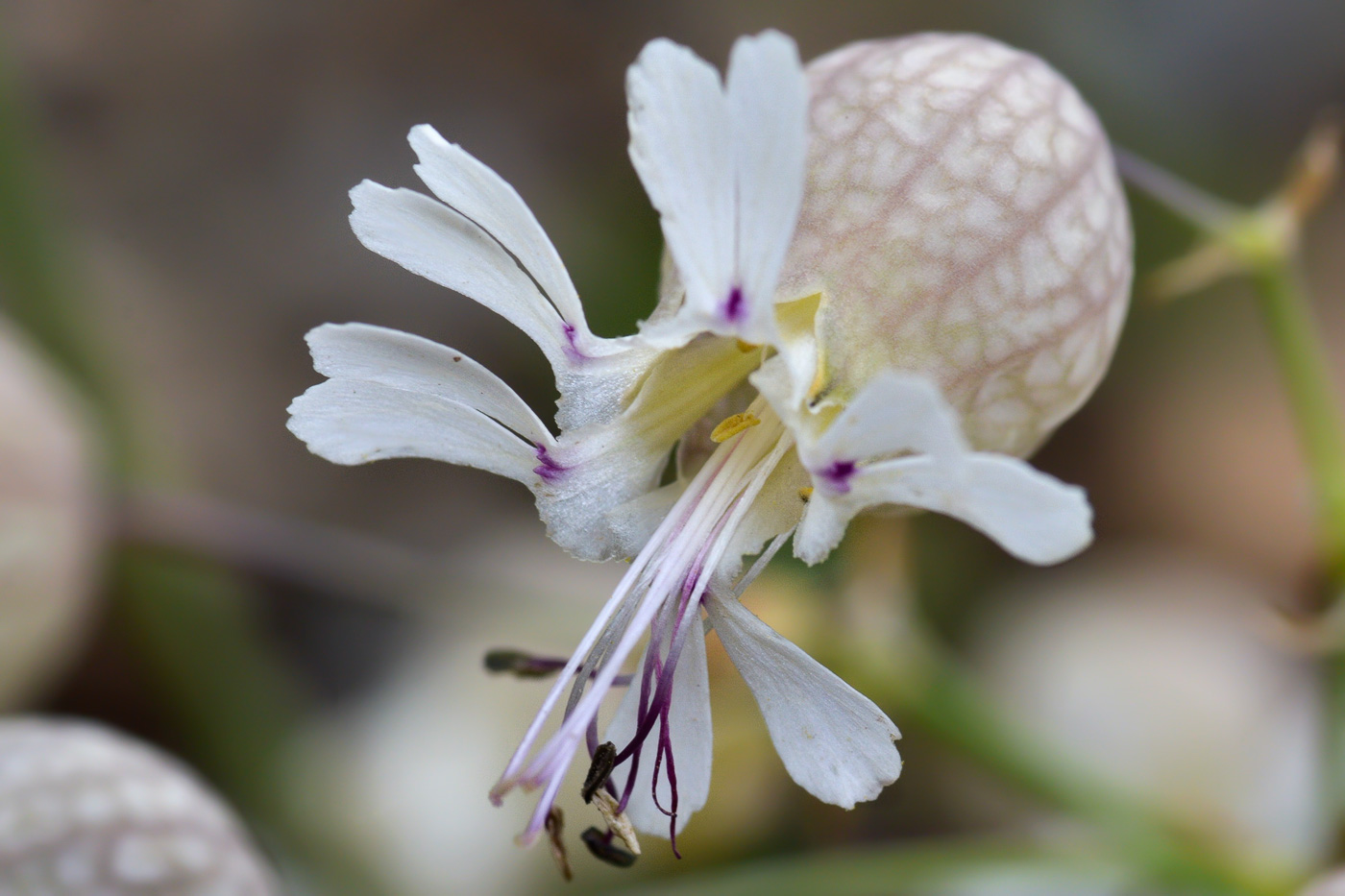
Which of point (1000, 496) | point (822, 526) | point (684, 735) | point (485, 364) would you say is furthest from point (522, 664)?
point (485, 364)

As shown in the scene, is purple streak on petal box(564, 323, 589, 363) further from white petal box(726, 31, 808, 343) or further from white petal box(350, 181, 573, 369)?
white petal box(726, 31, 808, 343)

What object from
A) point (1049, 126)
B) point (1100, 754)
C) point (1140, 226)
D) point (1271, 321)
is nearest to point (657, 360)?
point (1049, 126)

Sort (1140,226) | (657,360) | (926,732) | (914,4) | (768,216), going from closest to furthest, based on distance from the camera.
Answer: (768,216)
(657,360)
(926,732)
(1140,226)
(914,4)

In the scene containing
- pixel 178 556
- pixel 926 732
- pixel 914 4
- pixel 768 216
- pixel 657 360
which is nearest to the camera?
pixel 768 216

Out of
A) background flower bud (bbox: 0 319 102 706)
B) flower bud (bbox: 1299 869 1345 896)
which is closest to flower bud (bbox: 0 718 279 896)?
background flower bud (bbox: 0 319 102 706)

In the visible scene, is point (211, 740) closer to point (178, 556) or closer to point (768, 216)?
point (178, 556)

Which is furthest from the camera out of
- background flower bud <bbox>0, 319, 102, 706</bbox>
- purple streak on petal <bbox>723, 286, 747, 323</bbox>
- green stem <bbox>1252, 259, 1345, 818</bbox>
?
background flower bud <bbox>0, 319, 102, 706</bbox>

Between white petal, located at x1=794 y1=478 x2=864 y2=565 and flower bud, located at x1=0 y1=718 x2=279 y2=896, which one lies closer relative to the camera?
white petal, located at x1=794 y1=478 x2=864 y2=565
